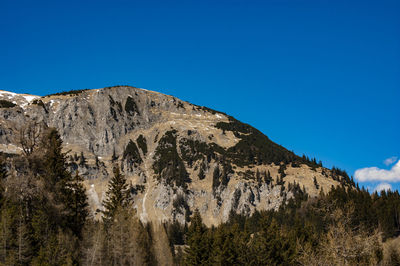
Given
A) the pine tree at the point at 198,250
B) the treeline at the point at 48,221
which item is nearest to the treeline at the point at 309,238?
the pine tree at the point at 198,250

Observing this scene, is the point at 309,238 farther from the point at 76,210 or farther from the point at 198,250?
the point at 76,210

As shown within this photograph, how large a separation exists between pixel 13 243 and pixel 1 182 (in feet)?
24.0

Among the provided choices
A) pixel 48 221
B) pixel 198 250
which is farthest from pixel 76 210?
pixel 198 250

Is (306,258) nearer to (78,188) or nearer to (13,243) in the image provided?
(13,243)

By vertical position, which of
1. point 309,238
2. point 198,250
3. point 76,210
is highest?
point 76,210

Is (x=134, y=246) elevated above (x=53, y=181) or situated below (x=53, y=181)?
below

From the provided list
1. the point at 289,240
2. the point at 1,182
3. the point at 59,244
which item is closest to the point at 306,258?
the point at 59,244

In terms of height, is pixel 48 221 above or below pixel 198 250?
above

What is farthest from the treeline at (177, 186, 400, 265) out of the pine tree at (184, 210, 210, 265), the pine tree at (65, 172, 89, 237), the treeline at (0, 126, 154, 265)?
the pine tree at (65, 172, 89, 237)

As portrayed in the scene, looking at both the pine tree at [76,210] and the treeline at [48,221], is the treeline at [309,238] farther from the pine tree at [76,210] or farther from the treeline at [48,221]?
the pine tree at [76,210]

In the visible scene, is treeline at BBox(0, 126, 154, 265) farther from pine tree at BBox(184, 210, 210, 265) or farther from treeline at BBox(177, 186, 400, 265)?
treeline at BBox(177, 186, 400, 265)

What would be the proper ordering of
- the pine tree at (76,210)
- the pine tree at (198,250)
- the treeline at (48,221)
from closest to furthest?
the treeline at (48,221), the pine tree at (76,210), the pine tree at (198,250)

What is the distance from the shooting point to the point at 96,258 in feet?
150

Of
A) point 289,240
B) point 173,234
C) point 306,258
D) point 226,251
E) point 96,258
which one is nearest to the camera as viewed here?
point 306,258
